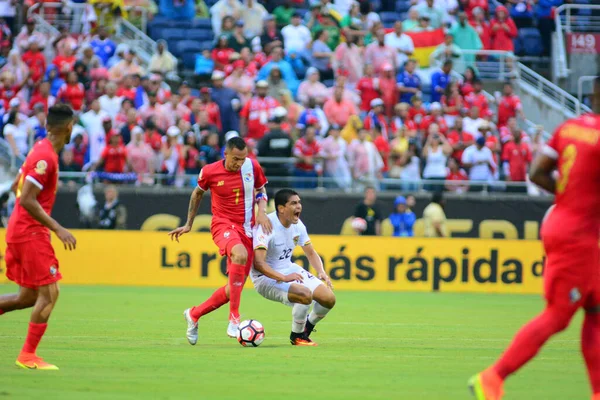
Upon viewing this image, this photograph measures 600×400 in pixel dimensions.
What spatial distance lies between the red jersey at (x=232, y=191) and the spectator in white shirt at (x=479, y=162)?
13.0m

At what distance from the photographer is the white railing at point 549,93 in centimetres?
2892

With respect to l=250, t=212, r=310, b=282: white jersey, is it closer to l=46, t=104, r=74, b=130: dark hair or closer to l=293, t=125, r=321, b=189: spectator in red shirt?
l=46, t=104, r=74, b=130: dark hair

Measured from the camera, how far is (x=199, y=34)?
2902 centimetres

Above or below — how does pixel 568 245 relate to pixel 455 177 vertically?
above

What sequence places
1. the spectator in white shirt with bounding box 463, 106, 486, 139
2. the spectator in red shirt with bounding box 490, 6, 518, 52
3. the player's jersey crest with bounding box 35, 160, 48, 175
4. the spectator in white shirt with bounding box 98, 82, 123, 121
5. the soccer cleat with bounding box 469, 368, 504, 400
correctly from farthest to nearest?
Result: the spectator in red shirt with bounding box 490, 6, 518, 52 → the spectator in white shirt with bounding box 463, 106, 486, 139 → the spectator in white shirt with bounding box 98, 82, 123, 121 → the player's jersey crest with bounding box 35, 160, 48, 175 → the soccer cleat with bounding box 469, 368, 504, 400

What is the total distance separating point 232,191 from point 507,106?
15616mm

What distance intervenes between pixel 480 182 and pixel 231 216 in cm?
1279

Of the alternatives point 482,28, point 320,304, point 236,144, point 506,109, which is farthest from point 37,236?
point 482,28

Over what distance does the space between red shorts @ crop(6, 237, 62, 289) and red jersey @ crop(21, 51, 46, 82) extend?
1654 cm

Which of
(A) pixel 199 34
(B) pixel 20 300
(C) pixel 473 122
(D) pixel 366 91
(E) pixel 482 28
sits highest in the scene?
(E) pixel 482 28

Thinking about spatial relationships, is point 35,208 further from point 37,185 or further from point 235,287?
point 235,287

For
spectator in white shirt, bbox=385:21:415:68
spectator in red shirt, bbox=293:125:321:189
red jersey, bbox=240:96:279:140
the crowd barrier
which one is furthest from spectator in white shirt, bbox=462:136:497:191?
red jersey, bbox=240:96:279:140

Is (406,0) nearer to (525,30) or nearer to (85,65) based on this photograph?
(525,30)

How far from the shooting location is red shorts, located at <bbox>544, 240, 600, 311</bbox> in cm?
755
